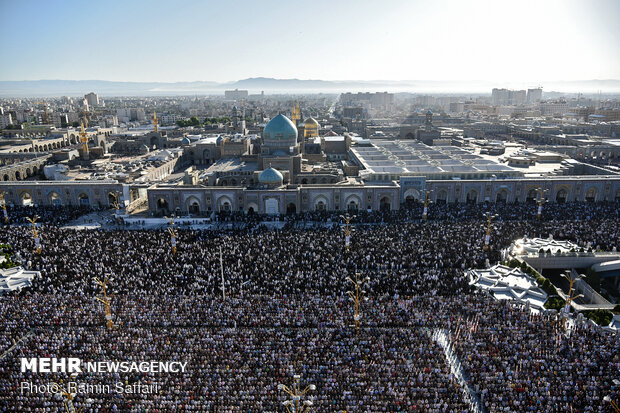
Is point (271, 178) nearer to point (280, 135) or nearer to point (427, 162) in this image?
point (280, 135)

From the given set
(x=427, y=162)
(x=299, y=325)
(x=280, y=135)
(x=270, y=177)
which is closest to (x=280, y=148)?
(x=280, y=135)

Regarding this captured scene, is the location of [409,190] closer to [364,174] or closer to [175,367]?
[364,174]

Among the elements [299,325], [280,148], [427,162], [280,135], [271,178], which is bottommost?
[299,325]

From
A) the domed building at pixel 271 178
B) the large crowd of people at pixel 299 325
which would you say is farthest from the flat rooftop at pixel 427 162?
the large crowd of people at pixel 299 325

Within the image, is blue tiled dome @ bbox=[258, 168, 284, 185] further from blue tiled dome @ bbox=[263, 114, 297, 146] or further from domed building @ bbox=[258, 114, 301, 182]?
blue tiled dome @ bbox=[263, 114, 297, 146]

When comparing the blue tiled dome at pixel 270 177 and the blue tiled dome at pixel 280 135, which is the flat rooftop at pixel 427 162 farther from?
the blue tiled dome at pixel 270 177
